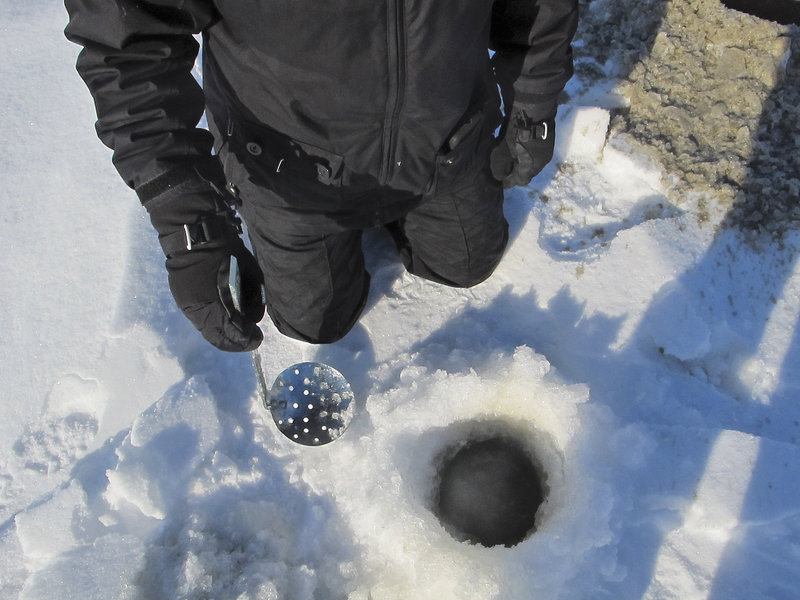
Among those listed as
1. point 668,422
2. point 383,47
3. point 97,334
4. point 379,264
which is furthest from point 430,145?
point 97,334

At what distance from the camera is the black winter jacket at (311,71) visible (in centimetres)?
117

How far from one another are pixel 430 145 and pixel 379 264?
69cm

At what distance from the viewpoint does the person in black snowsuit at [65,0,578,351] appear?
1192 mm

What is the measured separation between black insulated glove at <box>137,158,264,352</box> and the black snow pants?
0.58 ft

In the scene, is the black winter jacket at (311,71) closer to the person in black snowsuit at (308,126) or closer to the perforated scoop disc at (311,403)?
the person in black snowsuit at (308,126)

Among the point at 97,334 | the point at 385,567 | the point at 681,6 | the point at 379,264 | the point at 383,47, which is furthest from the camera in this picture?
Answer: the point at 681,6

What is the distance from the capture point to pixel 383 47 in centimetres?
123

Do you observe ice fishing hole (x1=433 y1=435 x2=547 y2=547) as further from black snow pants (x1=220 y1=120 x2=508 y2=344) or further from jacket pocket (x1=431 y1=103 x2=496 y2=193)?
jacket pocket (x1=431 y1=103 x2=496 y2=193)

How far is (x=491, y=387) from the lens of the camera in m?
1.76

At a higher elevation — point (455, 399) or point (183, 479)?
point (455, 399)

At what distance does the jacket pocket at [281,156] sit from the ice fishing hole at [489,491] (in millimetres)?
904

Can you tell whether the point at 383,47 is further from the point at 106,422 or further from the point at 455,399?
the point at 106,422

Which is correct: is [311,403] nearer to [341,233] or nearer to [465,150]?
[341,233]

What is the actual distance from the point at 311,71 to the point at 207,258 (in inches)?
19.5
